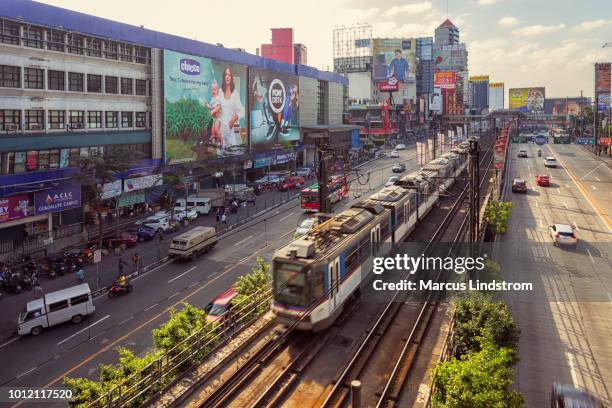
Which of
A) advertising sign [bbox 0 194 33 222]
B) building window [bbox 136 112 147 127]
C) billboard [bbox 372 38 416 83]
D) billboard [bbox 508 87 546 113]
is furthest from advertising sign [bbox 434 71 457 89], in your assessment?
advertising sign [bbox 0 194 33 222]

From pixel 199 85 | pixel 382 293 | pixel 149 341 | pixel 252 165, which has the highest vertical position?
pixel 199 85

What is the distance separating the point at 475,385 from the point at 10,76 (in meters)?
37.5

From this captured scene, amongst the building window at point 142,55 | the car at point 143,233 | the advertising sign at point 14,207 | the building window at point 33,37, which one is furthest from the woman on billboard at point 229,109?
the advertising sign at point 14,207

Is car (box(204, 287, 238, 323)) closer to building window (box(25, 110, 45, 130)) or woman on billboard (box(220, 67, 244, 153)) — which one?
building window (box(25, 110, 45, 130))

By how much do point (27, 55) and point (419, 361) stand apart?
35779 millimetres

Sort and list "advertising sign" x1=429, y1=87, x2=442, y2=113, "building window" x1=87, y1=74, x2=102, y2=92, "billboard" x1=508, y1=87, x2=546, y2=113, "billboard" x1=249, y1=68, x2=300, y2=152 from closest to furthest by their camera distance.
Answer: "building window" x1=87, y1=74, x2=102, y2=92
"billboard" x1=249, y1=68, x2=300, y2=152
"billboard" x1=508, y1=87, x2=546, y2=113
"advertising sign" x1=429, y1=87, x2=442, y2=113

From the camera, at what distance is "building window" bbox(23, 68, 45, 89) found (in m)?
36.2

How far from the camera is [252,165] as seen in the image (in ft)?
222

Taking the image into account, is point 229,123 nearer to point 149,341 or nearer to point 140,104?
point 140,104

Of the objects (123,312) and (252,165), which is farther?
(252,165)

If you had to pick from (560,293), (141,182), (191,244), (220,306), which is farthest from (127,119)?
(560,293)

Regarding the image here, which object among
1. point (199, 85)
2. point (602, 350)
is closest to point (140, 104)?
point (199, 85)

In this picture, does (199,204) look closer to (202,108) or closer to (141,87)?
(202,108)

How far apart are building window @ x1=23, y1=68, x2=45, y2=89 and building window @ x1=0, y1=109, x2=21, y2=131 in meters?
2.36
